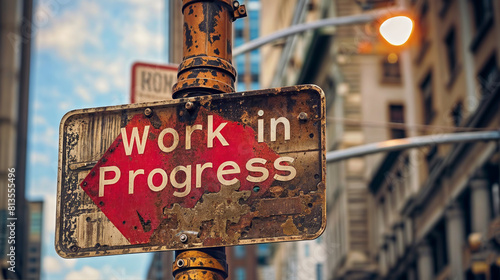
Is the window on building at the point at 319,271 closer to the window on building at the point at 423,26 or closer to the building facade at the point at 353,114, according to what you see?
the building facade at the point at 353,114

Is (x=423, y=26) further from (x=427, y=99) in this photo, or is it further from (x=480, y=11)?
(x=480, y=11)

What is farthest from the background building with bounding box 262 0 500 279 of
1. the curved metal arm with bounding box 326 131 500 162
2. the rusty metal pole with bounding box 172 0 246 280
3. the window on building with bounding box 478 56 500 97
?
the rusty metal pole with bounding box 172 0 246 280

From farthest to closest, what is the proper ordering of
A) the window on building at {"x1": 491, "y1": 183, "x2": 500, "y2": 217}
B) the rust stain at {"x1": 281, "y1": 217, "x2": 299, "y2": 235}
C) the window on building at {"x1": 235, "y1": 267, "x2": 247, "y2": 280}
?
the window on building at {"x1": 235, "y1": 267, "x2": 247, "y2": 280}
the window on building at {"x1": 491, "y1": 183, "x2": 500, "y2": 217}
the rust stain at {"x1": 281, "y1": 217, "x2": 299, "y2": 235}

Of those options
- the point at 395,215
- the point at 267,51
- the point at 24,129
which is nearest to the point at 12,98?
the point at 24,129

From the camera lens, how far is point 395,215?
151 ft

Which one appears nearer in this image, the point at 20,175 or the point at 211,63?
the point at 211,63

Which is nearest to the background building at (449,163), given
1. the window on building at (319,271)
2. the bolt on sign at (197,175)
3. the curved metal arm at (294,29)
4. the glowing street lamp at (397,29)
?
the curved metal arm at (294,29)

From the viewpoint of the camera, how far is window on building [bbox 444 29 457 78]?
34469mm

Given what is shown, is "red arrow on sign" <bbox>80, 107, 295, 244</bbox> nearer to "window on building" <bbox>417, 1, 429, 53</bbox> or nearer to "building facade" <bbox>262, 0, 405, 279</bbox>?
"window on building" <bbox>417, 1, 429, 53</bbox>

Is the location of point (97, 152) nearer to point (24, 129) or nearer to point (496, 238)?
point (496, 238)

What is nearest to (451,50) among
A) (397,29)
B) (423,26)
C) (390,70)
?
(423,26)

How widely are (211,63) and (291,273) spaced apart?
71004mm

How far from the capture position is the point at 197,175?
470cm

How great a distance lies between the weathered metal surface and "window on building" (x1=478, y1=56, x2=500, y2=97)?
79.3 ft
